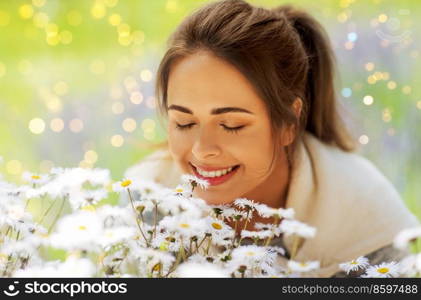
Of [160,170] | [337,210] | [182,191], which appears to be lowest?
[182,191]

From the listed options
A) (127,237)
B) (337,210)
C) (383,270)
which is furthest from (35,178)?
(337,210)

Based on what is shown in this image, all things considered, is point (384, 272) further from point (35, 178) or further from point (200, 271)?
point (35, 178)

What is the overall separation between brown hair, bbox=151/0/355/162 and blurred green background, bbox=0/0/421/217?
20.8 inches

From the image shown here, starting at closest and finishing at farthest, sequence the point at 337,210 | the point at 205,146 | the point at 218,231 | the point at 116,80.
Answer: the point at 218,231
the point at 205,146
the point at 337,210
the point at 116,80

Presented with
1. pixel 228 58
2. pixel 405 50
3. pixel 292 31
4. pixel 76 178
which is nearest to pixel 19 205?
pixel 76 178

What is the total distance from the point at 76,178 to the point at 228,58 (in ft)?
1.22

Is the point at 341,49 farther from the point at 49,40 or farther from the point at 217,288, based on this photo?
the point at 217,288

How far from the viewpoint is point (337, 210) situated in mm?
1102

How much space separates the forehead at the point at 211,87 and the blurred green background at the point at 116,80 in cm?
67

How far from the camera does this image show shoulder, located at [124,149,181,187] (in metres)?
1.16

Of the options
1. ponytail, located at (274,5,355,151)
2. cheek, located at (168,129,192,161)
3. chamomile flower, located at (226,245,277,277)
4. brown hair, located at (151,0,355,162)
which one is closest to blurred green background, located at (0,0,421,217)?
ponytail, located at (274,5,355,151)

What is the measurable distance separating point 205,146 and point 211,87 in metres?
0.09

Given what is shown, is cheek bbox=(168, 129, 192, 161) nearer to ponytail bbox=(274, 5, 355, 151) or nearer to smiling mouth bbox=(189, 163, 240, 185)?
smiling mouth bbox=(189, 163, 240, 185)

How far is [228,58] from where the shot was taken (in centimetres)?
93
